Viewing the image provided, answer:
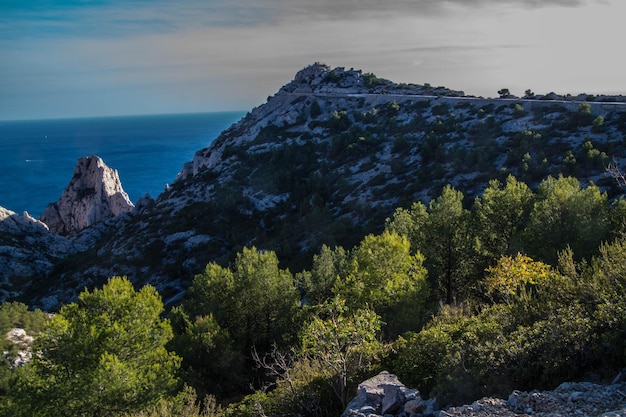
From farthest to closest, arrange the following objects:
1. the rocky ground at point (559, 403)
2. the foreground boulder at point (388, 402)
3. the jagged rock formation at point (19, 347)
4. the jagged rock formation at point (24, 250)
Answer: the jagged rock formation at point (24, 250) < the jagged rock formation at point (19, 347) < the foreground boulder at point (388, 402) < the rocky ground at point (559, 403)

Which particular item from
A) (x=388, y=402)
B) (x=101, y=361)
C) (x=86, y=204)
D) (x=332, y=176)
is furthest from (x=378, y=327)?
(x=86, y=204)

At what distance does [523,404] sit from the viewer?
473 inches

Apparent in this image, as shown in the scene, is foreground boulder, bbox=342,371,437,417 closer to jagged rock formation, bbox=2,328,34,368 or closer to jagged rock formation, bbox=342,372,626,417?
jagged rock formation, bbox=342,372,626,417

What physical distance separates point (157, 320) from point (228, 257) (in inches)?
1700

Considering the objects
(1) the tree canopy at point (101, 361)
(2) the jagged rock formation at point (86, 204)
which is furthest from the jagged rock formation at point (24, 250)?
(1) the tree canopy at point (101, 361)

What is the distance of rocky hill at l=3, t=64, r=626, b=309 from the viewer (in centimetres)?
6153

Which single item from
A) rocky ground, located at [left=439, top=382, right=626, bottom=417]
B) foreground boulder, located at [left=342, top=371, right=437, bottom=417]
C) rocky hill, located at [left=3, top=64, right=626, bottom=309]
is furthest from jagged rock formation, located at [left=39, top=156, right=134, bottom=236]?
rocky ground, located at [left=439, top=382, right=626, bottom=417]

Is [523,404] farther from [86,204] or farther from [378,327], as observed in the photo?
[86,204]

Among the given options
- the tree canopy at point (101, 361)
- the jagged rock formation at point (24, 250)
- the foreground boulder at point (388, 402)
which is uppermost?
the foreground boulder at point (388, 402)

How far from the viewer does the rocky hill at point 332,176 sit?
2422 inches

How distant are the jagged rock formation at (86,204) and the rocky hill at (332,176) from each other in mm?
15967

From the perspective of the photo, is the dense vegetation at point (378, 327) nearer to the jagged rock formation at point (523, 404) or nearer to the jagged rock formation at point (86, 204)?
the jagged rock formation at point (523, 404)

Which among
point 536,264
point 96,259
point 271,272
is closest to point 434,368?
point 536,264

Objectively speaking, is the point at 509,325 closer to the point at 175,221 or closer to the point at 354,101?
the point at 175,221
